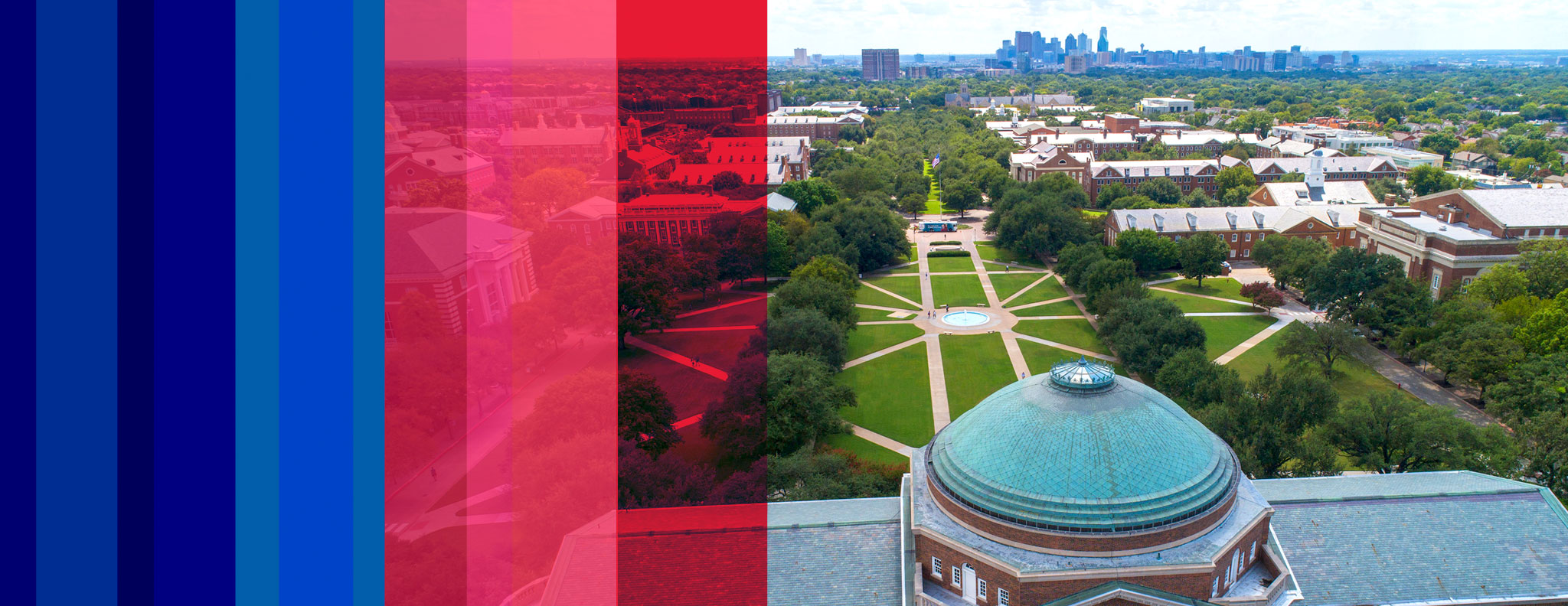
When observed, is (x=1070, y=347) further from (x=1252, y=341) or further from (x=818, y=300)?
(x=818, y=300)

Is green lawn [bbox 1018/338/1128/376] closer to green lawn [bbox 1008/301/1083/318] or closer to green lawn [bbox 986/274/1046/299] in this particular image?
green lawn [bbox 1008/301/1083/318]

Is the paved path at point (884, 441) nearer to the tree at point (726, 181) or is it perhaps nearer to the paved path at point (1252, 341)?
the paved path at point (1252, 341)

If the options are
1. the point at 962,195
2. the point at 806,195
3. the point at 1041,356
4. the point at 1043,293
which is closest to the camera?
the point at 1041,356

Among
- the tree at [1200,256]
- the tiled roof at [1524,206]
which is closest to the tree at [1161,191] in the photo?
the tree at [1200,256]

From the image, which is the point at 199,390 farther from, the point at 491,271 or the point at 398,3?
the point at 491,271

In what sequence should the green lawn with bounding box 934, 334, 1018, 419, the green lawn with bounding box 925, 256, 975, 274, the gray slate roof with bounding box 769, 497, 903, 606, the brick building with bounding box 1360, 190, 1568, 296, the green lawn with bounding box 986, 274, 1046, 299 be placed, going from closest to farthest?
the gray slate roof with bounding box 769, 497, 903, 606 → the green lawn with bounding box 934, 334, 1018, 419 → the brick building with bounding box 1360, 190, 1568, 296 → the green lawn with bounding box 986, 274, 1046, 299 → the green lawn with bounding box 925, 256, 975, 274

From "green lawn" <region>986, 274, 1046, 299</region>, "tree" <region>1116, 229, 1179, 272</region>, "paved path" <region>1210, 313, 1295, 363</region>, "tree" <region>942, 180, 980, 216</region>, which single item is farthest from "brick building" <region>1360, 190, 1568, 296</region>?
"tree" <region>942, 180, 980, 216</region>

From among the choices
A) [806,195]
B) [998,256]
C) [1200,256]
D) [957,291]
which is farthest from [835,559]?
[806,195]
